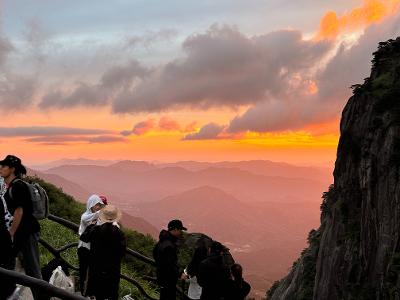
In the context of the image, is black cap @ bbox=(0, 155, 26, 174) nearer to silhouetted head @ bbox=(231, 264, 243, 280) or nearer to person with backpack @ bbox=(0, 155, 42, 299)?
person with backpack @ bbox=(0, 155, 42, 299)

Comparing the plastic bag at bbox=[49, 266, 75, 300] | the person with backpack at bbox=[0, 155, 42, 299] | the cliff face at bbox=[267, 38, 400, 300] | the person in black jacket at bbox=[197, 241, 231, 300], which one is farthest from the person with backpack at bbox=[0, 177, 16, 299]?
the cliff face at bbox=[267, 38, 400, 300]

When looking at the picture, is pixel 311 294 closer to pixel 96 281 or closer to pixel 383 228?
pixel 383 228

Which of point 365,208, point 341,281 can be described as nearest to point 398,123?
point 365,208

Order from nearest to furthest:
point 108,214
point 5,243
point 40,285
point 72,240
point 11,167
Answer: point 40,285
point 5,243
point 11,167
point 108,214
point 72,240

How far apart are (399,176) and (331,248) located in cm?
874

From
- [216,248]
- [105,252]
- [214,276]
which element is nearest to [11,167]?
[105,252]

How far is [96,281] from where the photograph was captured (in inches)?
285

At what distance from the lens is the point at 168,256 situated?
7.49m

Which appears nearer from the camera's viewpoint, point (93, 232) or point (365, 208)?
point (93, 232)

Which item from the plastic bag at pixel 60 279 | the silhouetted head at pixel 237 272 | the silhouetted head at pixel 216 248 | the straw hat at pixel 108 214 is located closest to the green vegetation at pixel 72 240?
the straw hat at pixel 108 214

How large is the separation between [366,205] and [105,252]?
2155cm

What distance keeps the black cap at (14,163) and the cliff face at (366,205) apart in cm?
1747

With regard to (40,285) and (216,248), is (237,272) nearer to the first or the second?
(216,248)

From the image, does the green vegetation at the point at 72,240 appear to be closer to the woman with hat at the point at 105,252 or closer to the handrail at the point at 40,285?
the woman with hat at the point at 105,252
